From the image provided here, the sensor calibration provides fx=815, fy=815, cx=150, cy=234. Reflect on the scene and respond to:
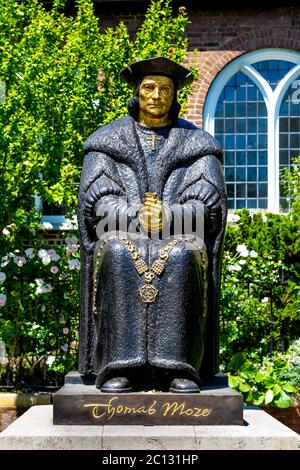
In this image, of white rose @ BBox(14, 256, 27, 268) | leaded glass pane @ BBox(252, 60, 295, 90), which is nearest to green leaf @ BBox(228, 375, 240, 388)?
white rose @ BBox(14, 256, 27, 268)

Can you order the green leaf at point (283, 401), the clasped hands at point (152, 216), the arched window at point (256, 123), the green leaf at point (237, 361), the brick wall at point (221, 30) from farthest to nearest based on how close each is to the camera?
1. the arched window at point (256, 123)
2. the brick wall at point (221, 30)
3. the green leaf at point (237, 361)
4. the green leaf at point (283, 401)
5. the clasped hands at point (152, 216)

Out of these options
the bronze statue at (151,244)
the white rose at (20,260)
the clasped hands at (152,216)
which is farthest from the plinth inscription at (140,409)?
the white rose at (20,260)

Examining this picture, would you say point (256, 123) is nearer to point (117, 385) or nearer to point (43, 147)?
point (43, 147)

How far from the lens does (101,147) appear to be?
5.17 m

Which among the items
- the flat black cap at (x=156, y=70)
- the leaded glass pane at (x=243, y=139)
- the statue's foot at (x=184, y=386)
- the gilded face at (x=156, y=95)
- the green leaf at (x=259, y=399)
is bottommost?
the green leaf at (x=259, y=399)

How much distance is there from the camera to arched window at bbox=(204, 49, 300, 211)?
43.9 ft

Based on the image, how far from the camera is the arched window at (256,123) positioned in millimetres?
13375

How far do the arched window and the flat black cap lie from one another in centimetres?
814

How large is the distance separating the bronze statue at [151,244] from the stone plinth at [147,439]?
0.32 meters

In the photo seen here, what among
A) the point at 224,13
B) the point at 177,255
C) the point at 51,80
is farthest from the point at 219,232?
the point at 224,13

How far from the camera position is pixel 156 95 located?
16.9ft

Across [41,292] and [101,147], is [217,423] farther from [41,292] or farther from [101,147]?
[41,292]

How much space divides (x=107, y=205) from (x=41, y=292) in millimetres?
3561

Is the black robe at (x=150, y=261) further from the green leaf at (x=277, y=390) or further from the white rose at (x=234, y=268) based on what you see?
the white rose at (x=234, y=268)
